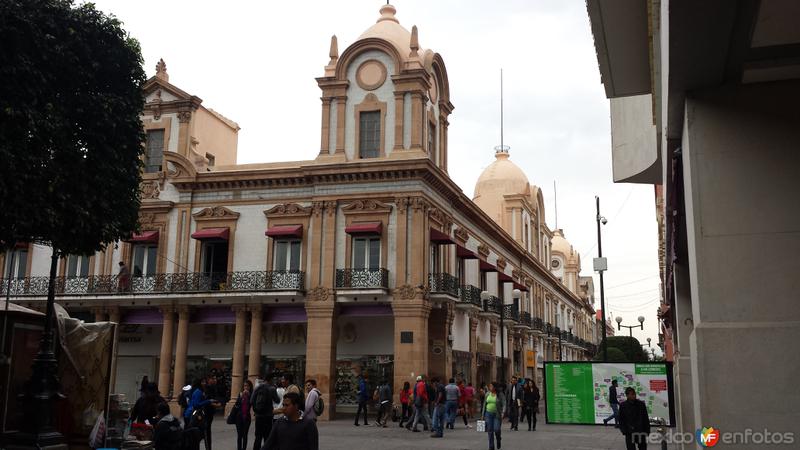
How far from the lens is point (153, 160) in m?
33.8

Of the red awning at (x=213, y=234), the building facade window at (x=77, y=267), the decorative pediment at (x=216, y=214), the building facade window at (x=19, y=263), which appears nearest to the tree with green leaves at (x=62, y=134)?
the red awning at (x=213, y=234)

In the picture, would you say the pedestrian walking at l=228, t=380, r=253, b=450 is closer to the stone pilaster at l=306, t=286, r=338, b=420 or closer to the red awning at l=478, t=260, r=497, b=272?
the stone pilaster at l=306, t=286, r=338, b=420

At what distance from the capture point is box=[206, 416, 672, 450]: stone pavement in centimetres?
1789

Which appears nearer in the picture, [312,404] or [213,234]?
[312,404]

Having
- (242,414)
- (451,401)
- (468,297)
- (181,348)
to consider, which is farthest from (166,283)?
(242,414)

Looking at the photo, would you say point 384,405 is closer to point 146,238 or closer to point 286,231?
point 286,231

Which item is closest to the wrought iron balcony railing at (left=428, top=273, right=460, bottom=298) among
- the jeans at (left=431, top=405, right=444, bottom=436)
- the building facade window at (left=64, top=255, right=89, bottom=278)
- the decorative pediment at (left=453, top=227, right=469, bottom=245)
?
the decorative pediment at (left=453, top=227, right=469, bottom=245)

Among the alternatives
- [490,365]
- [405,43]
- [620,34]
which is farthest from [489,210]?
[620,34]

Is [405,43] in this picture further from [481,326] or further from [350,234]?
[481,326]

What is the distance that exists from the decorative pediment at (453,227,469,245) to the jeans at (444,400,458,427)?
11.9m

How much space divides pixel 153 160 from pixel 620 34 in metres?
28.9

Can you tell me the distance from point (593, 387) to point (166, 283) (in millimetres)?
20118

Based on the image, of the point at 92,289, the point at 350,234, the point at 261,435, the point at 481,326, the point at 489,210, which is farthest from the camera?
the point at 489,210

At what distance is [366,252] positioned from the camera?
97.9 ft
